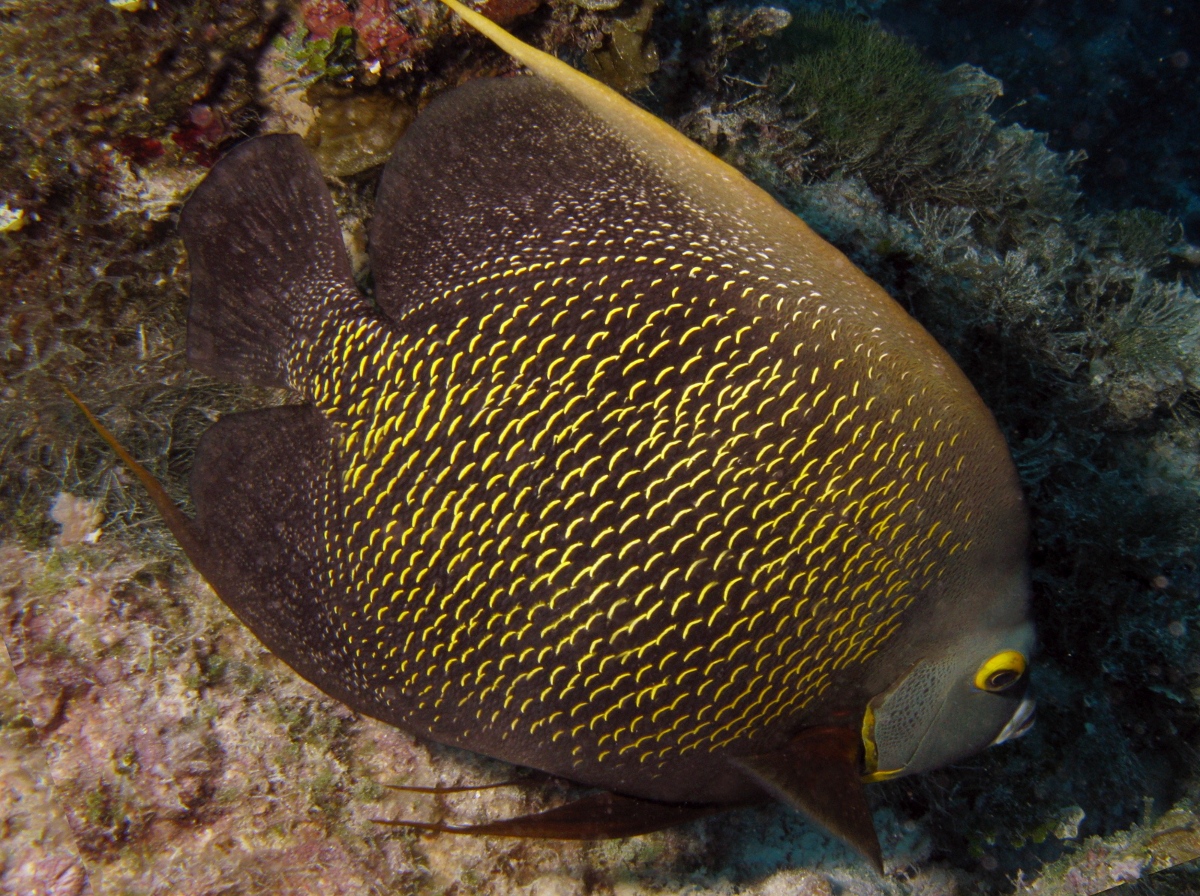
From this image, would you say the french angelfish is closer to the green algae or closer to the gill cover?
the gill cover

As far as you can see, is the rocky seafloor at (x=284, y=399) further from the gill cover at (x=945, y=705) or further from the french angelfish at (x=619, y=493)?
the gill cover at (x=945, y=705)

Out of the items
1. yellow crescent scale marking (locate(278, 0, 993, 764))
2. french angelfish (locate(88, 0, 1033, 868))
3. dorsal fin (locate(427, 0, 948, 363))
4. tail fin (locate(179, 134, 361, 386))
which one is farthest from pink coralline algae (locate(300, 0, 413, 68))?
yellow crescent scale marking (locate(278, 0, 993, 764))

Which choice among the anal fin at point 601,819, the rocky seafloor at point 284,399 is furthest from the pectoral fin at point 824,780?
the rocky seafloor at point 284,399

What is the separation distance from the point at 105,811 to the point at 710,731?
196 cm

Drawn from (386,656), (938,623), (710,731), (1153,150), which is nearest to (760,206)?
(938,623)

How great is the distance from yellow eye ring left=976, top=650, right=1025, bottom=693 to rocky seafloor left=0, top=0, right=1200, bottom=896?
1371mm

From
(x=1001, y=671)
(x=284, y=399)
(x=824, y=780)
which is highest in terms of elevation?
(x=1001, y=671)

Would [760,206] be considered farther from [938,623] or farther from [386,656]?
[386,656]

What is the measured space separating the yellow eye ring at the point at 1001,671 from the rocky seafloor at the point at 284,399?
1.37 meters

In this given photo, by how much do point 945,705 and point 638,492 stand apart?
1.15 meters

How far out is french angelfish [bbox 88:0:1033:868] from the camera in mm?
1532

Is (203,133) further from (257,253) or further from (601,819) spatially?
(601,819)

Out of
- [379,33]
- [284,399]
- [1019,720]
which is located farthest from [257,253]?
[1019,720]

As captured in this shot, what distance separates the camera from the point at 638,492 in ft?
4.98
